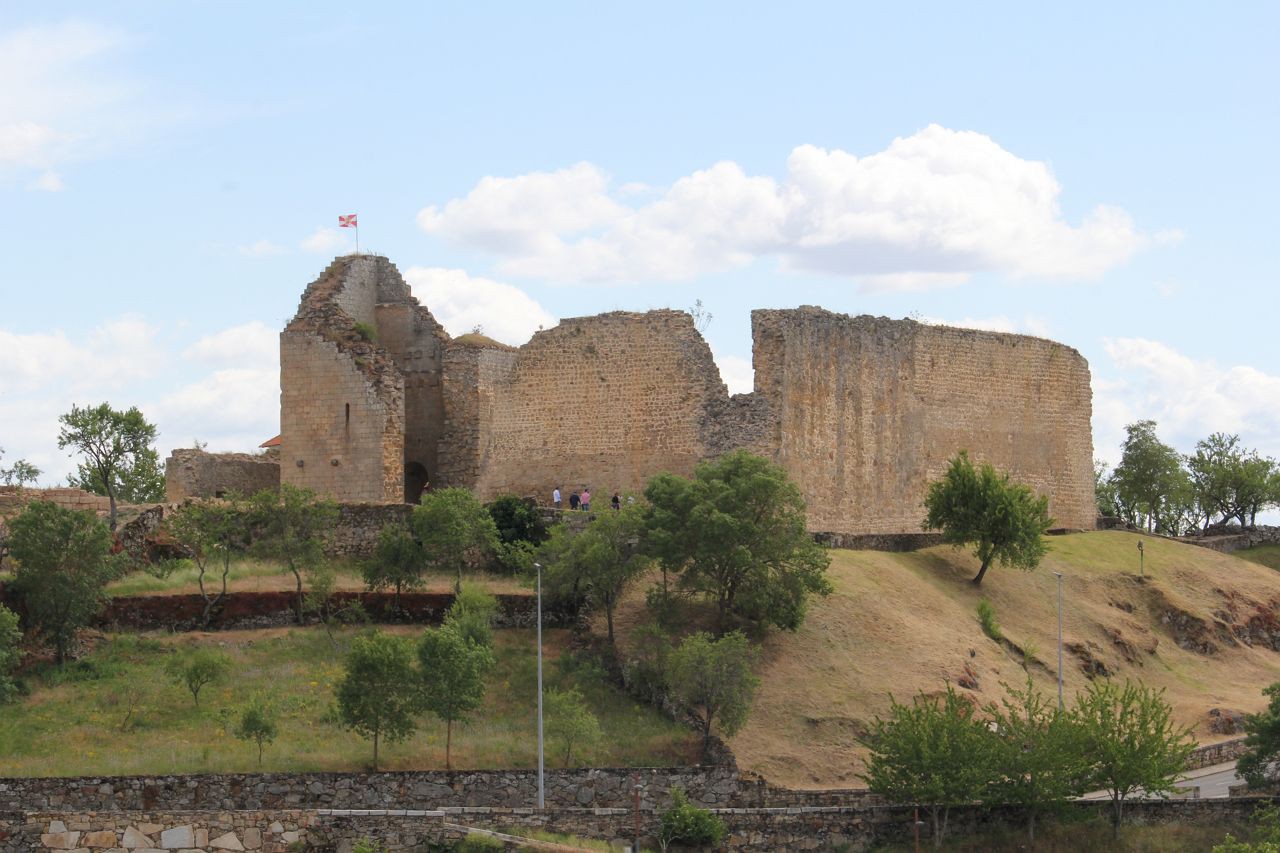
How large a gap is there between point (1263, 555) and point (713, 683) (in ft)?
93.2

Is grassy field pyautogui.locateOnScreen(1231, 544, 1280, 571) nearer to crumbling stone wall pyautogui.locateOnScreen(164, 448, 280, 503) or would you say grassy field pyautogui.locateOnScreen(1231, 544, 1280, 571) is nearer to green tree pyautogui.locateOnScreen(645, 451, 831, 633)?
green tree pyautogui.locateOnScreen(645, 451, 831, 633)

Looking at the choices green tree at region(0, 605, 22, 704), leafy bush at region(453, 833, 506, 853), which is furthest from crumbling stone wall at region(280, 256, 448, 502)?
leafy bush at region(453, 833, 506, 853)

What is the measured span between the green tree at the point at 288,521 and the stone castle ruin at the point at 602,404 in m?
4.56

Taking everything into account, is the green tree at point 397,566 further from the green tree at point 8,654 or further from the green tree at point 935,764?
the green tree at point 935,764

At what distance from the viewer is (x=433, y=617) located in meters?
45.4

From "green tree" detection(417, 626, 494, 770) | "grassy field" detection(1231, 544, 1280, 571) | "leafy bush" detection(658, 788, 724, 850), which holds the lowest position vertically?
"leafy bush" detection(658, 788, 724, 850)

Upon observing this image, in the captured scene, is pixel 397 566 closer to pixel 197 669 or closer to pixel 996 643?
pixel 197 669

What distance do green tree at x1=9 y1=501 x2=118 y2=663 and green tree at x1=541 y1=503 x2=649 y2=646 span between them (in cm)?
901

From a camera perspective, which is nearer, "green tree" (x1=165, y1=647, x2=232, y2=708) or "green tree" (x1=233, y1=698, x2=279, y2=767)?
"green tree" (x1=233, y1=698, x2=279, y2=767)

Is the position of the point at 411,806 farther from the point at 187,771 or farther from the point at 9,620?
the point at 9,620

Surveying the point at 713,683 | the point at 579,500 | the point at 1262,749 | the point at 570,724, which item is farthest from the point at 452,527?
the point at 1262,749

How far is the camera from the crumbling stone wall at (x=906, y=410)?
52219mm

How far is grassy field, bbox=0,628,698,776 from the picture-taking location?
3762 cm

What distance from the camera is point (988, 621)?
4775 centimetres
